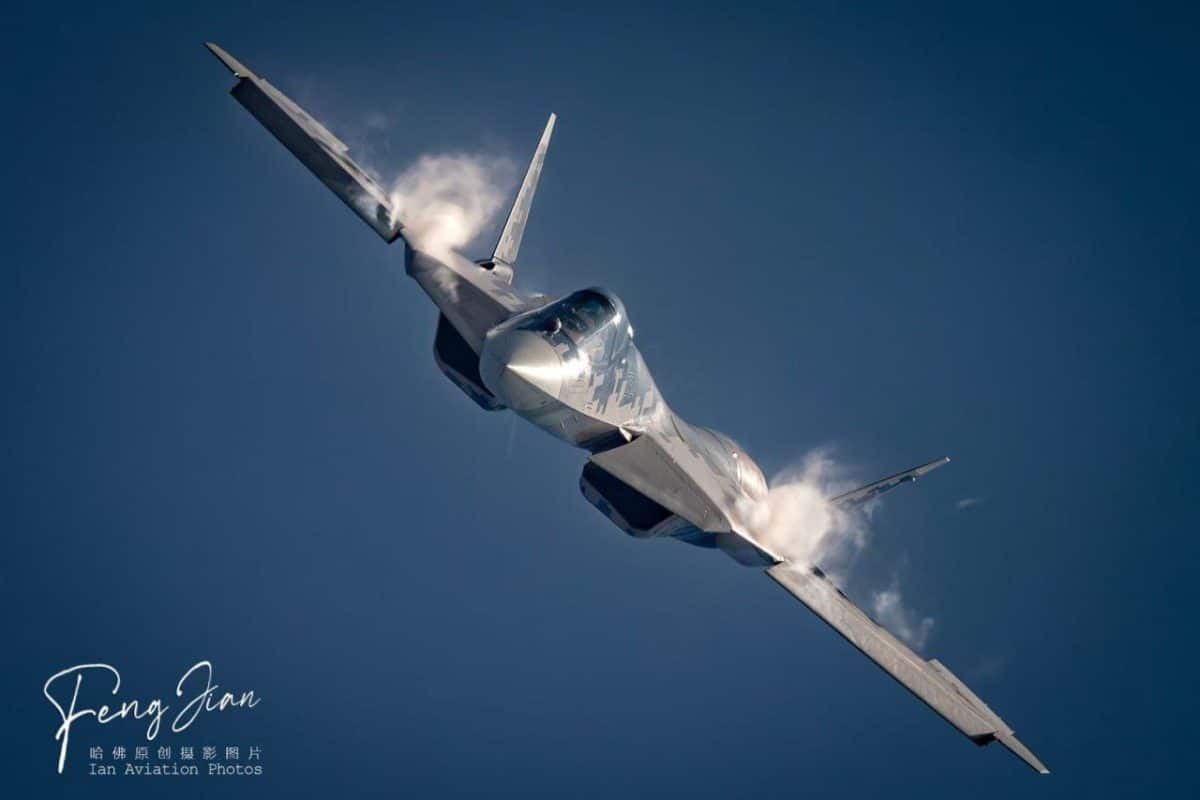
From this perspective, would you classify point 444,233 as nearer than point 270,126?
No

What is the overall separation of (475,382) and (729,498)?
28.5 feet

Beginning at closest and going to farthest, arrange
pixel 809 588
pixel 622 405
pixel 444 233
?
pixel 809 588, pixel 622 405, pixel 444 233

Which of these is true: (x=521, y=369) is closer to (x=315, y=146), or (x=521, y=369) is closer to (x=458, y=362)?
(x=458, y=362)

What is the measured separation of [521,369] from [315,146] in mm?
9439

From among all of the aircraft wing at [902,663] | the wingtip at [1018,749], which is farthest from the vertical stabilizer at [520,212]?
the wingtip at [1018,749]

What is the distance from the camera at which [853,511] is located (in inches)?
1126

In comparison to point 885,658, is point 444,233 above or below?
above

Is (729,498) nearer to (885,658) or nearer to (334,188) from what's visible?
(885,658)

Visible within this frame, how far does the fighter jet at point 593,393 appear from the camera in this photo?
2002 centimetres

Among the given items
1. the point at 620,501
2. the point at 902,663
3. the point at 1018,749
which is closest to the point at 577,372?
the point at 620,501

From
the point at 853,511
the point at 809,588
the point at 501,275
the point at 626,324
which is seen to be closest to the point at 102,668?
the point at 501,275

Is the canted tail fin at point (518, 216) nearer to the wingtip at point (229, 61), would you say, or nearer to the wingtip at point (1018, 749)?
the wingtip at point (229, 61)

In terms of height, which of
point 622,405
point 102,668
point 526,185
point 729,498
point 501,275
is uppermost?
point 526,185

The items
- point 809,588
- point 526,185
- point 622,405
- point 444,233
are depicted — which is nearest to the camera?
point 809,588
